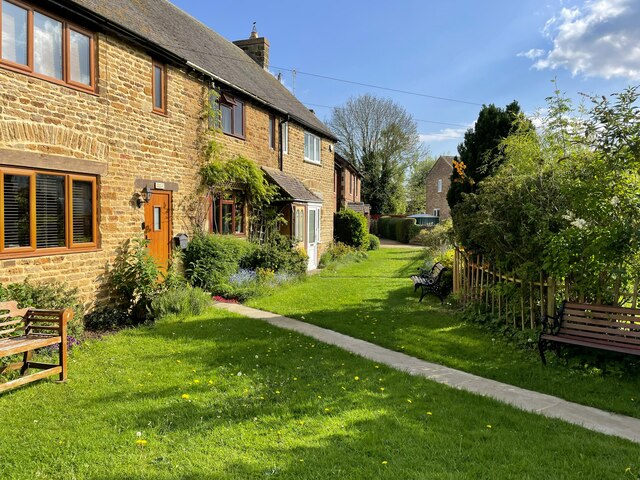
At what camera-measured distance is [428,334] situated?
28.3ft

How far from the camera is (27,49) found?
764 cm

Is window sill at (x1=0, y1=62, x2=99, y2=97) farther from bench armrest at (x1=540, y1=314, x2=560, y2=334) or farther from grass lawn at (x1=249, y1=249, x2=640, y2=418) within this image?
bench armrest at (x1=540, y1=314, x2=560, y2=334)

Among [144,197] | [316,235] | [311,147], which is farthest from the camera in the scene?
[311,147]

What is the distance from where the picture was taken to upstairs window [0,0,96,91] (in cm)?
742

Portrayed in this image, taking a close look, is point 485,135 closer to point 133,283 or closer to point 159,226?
point 159,226

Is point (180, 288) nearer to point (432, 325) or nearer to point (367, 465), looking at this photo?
point (432, 325)

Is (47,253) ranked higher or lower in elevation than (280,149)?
lower

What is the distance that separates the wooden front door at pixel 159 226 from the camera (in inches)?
428

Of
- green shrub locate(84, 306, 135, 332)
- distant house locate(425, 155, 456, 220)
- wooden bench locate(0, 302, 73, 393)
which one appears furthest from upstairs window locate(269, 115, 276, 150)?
distant house locate(425, 155, 456, 220)

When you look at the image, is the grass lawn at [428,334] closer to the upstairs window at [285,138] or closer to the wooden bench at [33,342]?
the wooden bench at [33,342]

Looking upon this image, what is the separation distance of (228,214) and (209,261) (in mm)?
2598

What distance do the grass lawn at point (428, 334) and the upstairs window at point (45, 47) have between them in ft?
20.9

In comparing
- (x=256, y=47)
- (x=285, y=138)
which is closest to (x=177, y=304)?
(x=285, y=138)

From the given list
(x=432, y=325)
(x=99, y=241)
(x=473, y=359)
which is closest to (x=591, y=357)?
(x=473, y=359)
